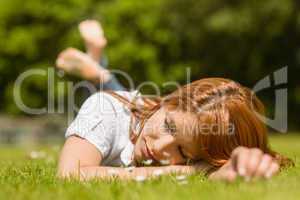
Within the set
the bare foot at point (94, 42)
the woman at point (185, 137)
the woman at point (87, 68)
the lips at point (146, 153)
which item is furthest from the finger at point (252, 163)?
the bare foot at point (94, 42)

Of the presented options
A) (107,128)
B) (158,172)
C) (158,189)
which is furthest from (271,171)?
(107,128)

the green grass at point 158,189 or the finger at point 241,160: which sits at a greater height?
the finger at point 241,160

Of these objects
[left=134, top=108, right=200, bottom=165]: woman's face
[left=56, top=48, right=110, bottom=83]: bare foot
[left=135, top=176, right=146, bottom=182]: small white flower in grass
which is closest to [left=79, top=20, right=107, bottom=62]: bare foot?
[left=56, top=48, right=110, bottom=83]: bare foot

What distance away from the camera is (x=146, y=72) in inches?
1236

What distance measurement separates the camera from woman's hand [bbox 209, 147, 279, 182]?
3070 millimetres

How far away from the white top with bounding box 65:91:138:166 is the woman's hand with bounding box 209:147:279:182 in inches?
49.4

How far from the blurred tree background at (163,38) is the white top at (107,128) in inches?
880

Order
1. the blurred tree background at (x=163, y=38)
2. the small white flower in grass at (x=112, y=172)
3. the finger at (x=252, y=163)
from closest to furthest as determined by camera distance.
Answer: the finger at (x=252, y=163) < the small white flower in grass at (x=112, y=172) < the blurred tree background at (x=163, y=38)

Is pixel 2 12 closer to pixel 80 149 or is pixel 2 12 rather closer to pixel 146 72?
pixel 146 72

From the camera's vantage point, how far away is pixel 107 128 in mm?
4441

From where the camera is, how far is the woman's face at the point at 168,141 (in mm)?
3836

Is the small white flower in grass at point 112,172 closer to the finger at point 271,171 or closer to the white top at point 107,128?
the white top at point 107,128

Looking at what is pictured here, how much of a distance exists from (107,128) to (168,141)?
0.72m

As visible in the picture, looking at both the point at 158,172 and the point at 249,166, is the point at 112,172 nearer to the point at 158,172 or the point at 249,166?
the point at 158,172
